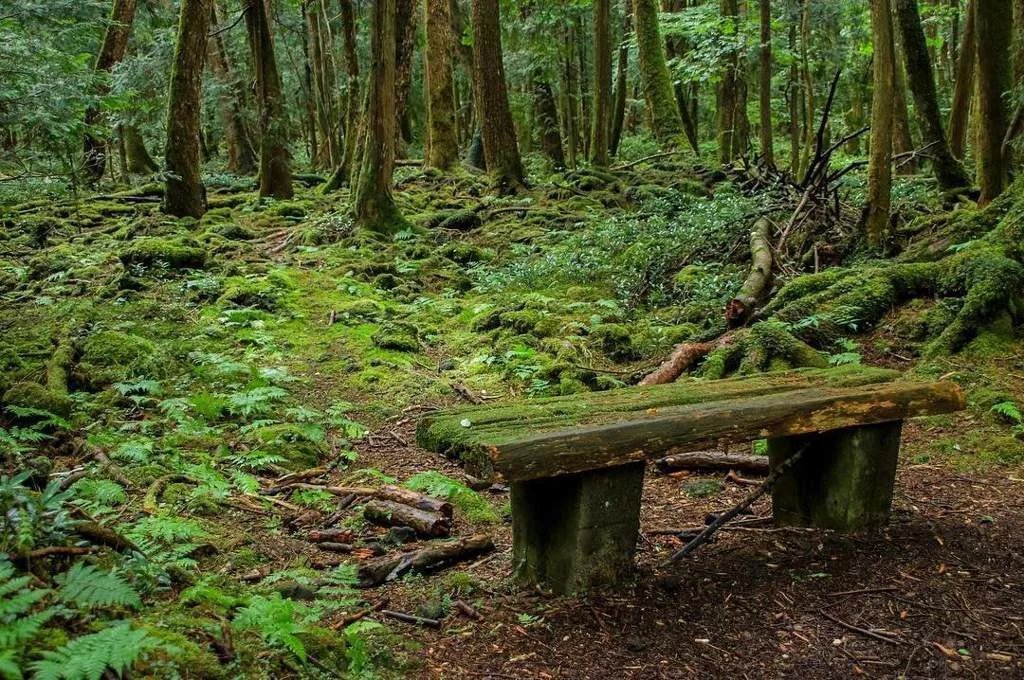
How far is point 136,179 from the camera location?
17828mm

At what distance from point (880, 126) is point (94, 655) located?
859 centimetres

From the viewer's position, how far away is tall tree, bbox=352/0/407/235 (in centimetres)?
1181

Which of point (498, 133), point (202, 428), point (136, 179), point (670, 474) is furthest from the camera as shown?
point (136, 179)

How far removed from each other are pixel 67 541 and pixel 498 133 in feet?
45.4

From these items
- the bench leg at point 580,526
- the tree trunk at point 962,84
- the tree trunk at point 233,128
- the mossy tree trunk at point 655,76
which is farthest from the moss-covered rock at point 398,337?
the tree trunk at point 233,128

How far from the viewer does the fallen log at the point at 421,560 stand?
4145mm

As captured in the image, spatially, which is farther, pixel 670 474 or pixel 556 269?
pixel 556 269

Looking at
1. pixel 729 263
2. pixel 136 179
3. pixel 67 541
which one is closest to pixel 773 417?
pixel 67 541

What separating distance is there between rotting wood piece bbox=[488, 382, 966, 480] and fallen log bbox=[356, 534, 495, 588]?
1.43 meters

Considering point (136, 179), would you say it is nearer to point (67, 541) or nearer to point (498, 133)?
point (498, 133)

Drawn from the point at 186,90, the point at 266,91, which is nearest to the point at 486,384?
the point at 186,90

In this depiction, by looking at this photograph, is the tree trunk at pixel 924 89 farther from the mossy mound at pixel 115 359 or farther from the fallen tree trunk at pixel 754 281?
the mossy mound at pixel 115 359

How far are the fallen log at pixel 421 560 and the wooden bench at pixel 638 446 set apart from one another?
0.55 metres

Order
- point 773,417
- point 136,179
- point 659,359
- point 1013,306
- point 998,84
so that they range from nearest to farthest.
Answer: point 773,417, point 1013,306, point 659,359, point 998,84, point 136,179
